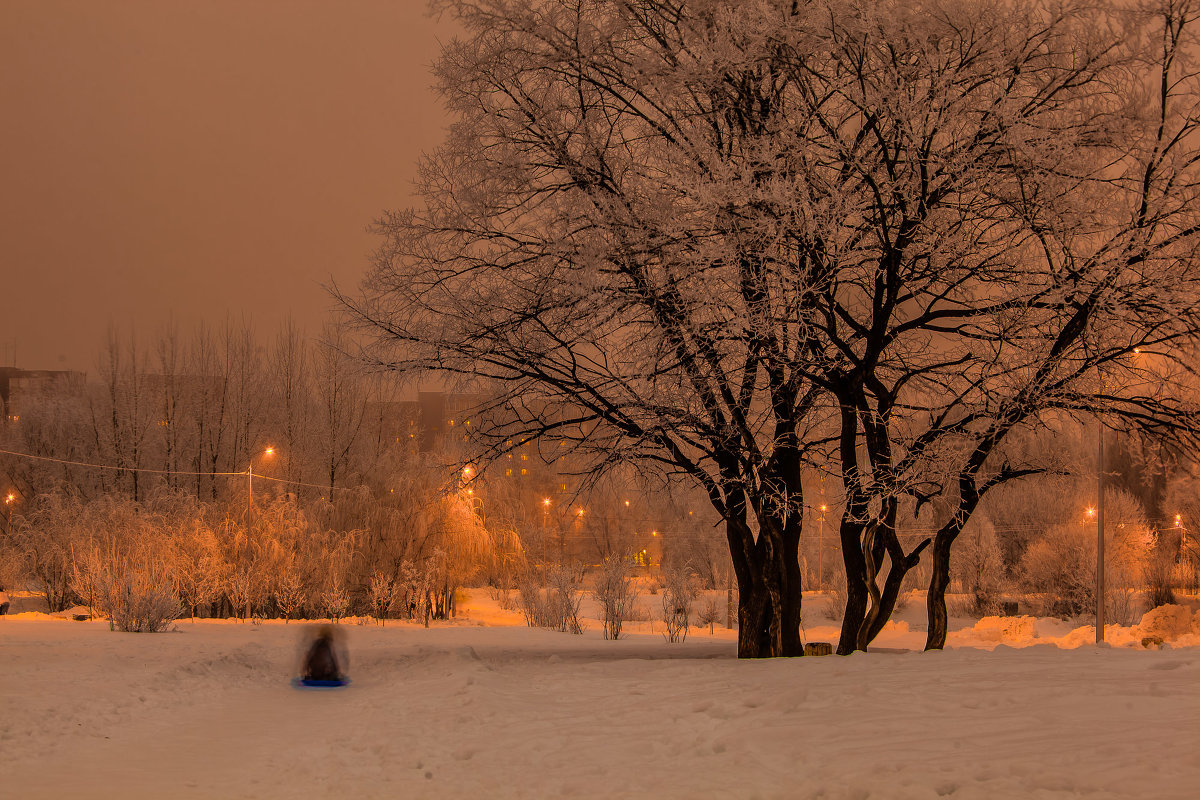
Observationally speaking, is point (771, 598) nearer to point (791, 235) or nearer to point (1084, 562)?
point (791, 235)

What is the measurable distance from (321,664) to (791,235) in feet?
27.2

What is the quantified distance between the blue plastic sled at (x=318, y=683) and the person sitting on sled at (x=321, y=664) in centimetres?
9

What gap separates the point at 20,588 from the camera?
35.8m

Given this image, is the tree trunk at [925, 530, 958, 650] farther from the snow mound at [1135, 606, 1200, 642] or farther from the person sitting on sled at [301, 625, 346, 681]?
the snow mound at [1135, 606, 1200, 642]

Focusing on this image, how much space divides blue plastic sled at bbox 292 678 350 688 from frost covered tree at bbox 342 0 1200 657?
13.2 ft

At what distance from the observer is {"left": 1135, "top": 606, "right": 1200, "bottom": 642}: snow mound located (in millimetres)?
26875

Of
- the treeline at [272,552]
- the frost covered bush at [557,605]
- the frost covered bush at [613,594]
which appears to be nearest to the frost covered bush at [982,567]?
the treeline at [272,552]

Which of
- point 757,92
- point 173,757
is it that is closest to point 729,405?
point 757,92

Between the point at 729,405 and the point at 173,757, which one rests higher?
the point at 729,405

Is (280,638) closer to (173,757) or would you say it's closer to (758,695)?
(173,757)

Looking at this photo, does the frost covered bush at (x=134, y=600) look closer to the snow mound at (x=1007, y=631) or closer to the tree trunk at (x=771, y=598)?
the tree trunk at (x=771, y=598)

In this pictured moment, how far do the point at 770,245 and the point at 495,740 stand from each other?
18.2 ft

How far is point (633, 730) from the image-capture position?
8023mm

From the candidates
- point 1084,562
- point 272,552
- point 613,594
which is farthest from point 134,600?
point 1084,562
